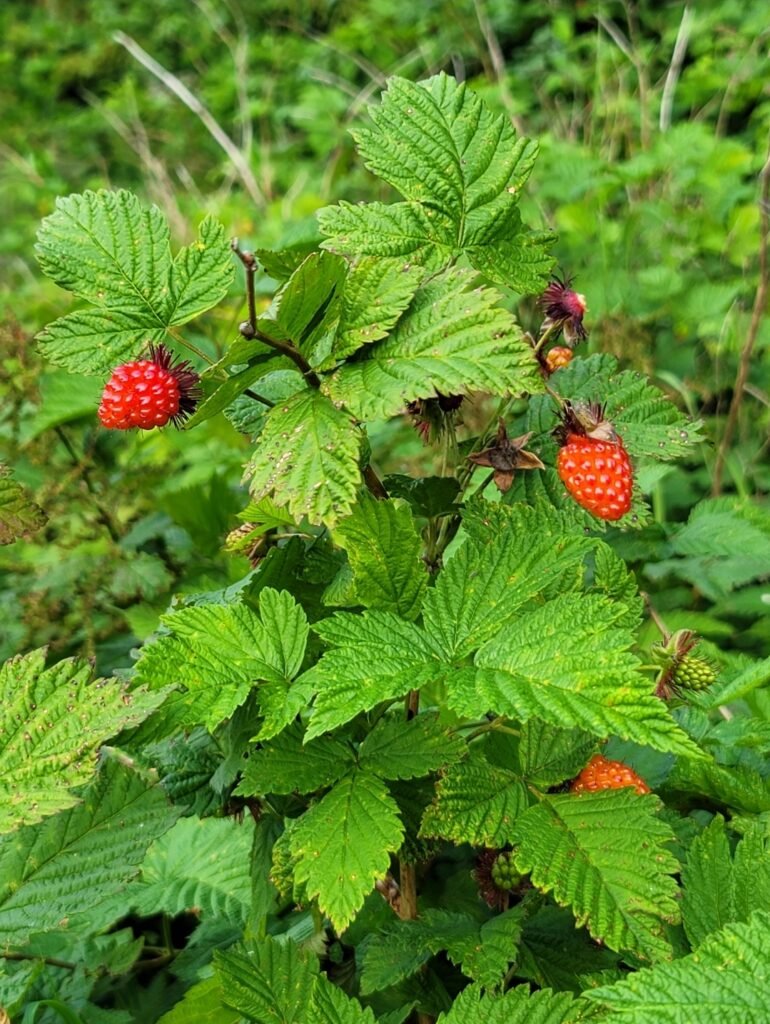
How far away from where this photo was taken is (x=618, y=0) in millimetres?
4902

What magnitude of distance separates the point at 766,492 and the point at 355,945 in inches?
58.1

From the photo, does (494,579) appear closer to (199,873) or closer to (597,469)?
(597,469)

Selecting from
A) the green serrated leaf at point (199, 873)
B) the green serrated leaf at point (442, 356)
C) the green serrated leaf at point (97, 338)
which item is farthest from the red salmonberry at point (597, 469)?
the green serrated leaf at point (199, 873)

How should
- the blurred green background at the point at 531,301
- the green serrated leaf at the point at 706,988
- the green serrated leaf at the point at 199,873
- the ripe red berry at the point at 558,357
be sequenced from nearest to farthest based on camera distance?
1. the green serrated leaf at the point at 706,988
2. the ripe red berry at the point at 558,357
3. the green serrated leaf at the point at 199,873
4. the blurred green background at the point at 531,301

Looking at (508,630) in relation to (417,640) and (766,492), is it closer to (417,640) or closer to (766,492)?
(417,640)

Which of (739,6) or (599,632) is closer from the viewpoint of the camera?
(599,632)

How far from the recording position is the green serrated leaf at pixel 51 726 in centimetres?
72

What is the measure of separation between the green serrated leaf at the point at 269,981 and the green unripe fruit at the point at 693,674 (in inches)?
14.3

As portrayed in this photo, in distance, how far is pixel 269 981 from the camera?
754 mm

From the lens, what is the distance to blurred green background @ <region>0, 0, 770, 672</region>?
1.61 metres

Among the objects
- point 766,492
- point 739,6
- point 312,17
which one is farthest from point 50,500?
point 312,17

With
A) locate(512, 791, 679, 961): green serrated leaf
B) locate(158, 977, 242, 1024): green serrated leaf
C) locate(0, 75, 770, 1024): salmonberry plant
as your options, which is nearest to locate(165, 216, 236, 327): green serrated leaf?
→ locate(0, 75, 770, 1024): salmonberry plant

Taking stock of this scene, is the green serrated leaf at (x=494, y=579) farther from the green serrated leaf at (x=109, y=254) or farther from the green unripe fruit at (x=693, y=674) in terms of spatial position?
the green serrated leaf at (x=109, y=254)

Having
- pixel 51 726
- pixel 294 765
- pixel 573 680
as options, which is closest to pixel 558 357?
pixel 573 680
